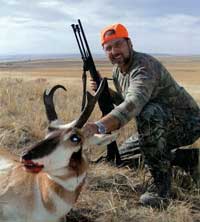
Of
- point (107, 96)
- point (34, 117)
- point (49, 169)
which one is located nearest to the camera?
point (49, 169)

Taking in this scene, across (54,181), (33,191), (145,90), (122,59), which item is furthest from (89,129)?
(122,59)

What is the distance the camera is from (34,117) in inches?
350

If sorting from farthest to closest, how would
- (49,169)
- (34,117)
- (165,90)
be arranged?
(34,117)
(165,90)
(49,169)

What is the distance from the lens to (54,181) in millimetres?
4516

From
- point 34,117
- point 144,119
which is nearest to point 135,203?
point 144,119

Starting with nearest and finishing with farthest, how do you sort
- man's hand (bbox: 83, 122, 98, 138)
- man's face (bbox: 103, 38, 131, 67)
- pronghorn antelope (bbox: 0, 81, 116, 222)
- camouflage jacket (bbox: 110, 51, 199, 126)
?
pronghorn antelope (bbox: 0, 81, 116, 222) < man's hand (bbox: 83, 122, 98, 138) < camouflage jacket (bbox: 110, 51, 199, 126) < man's face (bbox: 103, 38, 131, 67)

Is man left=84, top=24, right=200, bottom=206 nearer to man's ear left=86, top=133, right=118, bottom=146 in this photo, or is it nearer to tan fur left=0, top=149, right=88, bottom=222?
man's ear left=86, top=133, right=118, bottom=146

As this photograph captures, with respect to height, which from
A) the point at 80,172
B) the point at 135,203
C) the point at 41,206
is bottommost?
the point at 135,203

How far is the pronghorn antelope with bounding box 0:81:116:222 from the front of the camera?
427 centimetres

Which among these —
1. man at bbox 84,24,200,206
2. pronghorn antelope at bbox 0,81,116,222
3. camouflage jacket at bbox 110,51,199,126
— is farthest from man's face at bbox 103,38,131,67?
pronghorn antelope at bbox 0,81,116,222

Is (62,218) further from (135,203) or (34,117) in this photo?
(34,117)

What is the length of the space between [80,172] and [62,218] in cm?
53

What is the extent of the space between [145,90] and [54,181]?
5.03 ft

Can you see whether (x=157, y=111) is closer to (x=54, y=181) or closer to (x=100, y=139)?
(x=100, y=139)
